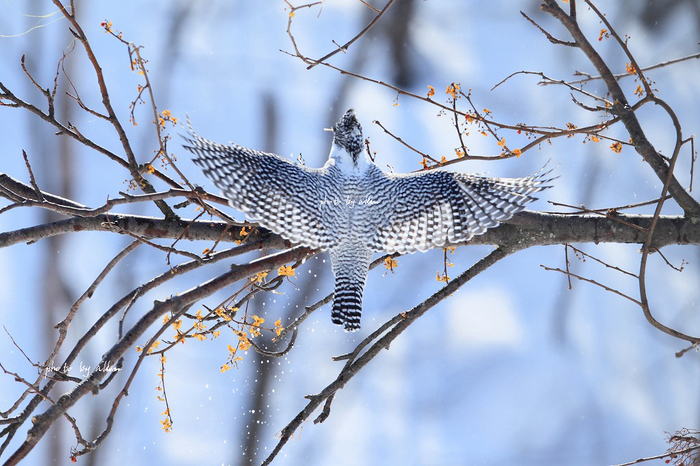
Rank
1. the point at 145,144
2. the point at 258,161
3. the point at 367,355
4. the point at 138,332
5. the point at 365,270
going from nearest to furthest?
the point at 138,332, the point at 367,355, the point at 365,270, the point at 258,161, the point at 145,144

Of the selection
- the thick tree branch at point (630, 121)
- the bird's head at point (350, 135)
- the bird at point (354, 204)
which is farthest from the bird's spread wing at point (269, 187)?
the thick tree branch at point (630, 121)

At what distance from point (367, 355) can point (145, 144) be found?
15.9ft

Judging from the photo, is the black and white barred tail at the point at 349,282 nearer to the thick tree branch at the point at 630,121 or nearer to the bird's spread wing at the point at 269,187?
the bird's spread wing at the point at 269,187

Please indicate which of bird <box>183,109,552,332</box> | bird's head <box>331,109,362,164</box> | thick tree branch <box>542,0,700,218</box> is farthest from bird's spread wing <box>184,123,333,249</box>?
thick tree branch <box>542,0,700,218</box>

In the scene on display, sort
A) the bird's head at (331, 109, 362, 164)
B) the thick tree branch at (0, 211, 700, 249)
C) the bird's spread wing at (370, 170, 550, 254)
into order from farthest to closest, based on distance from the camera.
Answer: the bird's head at (331, 109, 362, 164), the bird's spread wing at (370, 170, 550, 254), the thick tree branch at (0, 211, 700, 249)

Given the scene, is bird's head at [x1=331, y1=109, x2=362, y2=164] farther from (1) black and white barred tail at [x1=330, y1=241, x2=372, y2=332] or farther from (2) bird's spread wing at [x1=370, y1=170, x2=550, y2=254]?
(1) black and white barred tail at [x1=330, y1=241, x2=372, y2=332]

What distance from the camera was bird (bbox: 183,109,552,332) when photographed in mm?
2174

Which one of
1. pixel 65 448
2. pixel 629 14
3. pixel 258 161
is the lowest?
pixel 258 161

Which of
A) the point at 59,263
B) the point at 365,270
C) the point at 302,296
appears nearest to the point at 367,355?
the point at 365,270

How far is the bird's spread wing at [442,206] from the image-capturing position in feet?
7.19

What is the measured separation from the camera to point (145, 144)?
251 inches

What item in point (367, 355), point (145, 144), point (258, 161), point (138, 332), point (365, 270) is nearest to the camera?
point (138, 332)

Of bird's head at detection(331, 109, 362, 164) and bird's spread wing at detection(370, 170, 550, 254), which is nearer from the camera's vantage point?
bird's spread wing at detection(370, 170, 550, 254)

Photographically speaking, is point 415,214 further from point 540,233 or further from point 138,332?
point 138,332
